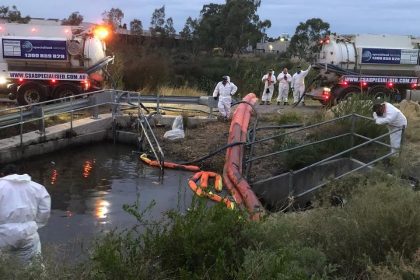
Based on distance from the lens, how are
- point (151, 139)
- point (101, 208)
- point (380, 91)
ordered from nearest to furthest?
point (101, 208) → point (151, 139) → point (380, 91)

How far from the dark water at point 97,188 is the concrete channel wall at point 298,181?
1.54 metres

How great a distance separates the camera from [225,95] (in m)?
15.8

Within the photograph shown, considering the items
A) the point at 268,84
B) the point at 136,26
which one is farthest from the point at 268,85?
the point at 136,26

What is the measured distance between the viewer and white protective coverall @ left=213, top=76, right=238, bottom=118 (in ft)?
51.8

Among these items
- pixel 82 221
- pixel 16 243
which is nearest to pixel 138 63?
pixel 82 221

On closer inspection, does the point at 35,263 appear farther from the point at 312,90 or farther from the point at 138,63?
the point at 138,63

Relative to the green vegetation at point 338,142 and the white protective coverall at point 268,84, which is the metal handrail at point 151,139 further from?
the white protective coverall at point 268,84

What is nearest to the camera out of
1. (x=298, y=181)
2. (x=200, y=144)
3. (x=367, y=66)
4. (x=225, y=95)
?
(x=298, y=181)

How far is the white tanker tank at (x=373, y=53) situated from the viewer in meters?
19.2

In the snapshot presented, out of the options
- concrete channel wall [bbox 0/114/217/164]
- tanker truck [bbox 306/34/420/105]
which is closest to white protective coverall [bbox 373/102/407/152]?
concrete channel wall [bbox 0/114/217/164]

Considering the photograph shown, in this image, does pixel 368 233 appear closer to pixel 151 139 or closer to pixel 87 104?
pixel 151 139

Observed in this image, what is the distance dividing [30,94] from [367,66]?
12.1 m

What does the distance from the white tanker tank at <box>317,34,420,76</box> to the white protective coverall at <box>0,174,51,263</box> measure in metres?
15.7

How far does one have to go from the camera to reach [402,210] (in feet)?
15.7
